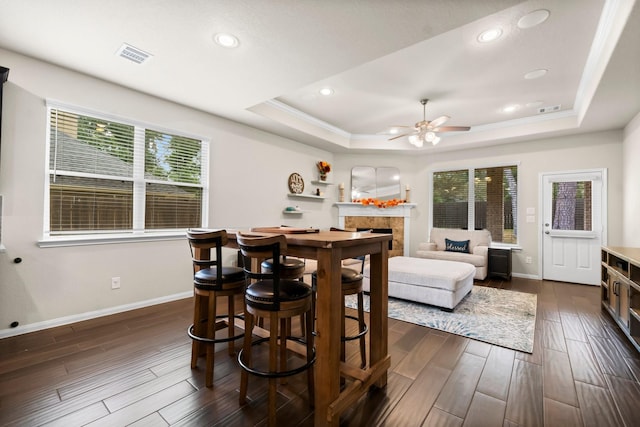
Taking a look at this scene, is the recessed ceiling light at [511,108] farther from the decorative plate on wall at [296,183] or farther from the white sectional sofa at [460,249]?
the decorative plate on wall at [296,183]

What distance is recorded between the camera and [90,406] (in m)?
1.63

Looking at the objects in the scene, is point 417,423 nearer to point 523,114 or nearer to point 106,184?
point 106,184

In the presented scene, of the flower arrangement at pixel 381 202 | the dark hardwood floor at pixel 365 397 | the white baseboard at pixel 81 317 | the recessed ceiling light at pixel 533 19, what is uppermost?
the recessed ceiling light at pixel 533 19

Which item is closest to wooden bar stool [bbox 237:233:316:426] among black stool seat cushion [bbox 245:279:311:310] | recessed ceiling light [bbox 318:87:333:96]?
black stool seat cushion [bbox 245:279:311:310]

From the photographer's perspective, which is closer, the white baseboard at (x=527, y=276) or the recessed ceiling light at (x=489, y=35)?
the recessed ceiling light at (x=489, y=35)

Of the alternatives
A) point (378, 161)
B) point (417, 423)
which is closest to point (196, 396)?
point (417, 423)

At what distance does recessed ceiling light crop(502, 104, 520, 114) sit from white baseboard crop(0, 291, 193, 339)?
5.59 m

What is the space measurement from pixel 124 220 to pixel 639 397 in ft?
15.4

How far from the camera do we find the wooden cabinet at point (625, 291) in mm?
2423

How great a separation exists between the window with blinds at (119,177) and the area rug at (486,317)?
2.67 meters

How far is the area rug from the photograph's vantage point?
2.62m

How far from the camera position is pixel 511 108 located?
446cm

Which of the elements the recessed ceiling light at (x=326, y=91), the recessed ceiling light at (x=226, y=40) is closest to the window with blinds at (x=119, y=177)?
the recessed ceiling light at (x=226, y=40)

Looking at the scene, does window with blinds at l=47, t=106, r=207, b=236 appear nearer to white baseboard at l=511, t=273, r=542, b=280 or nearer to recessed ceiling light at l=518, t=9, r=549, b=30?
recessed ceiling light at l=518, t=9, r=549, b=30
